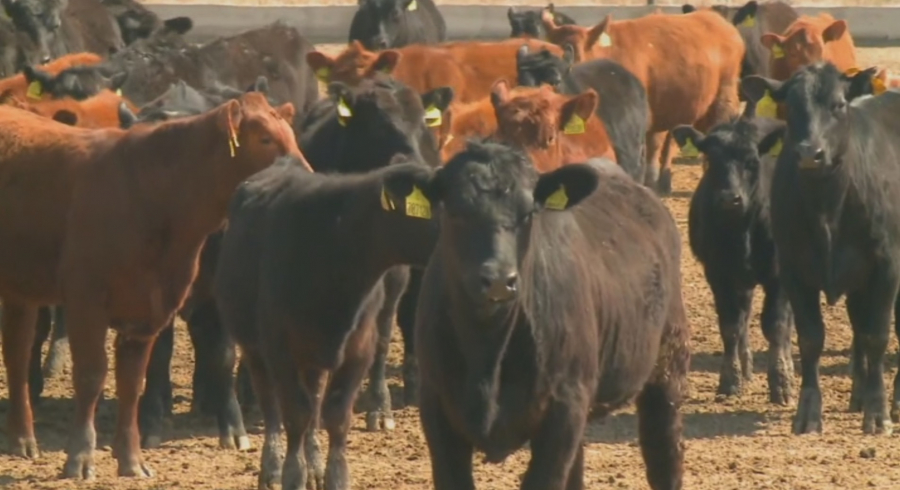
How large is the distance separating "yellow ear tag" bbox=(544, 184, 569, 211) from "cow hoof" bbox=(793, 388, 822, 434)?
3906 millimetres

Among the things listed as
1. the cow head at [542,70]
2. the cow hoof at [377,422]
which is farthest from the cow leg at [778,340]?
the cow head at [542,70]

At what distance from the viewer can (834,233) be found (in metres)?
10.7

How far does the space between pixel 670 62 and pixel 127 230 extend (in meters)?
9.61

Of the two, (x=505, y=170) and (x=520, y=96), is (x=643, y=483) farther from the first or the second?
(x=520, y=96)

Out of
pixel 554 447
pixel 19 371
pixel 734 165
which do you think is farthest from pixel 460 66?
pixel 554 447

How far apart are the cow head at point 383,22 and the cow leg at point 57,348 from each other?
8018 millimetres

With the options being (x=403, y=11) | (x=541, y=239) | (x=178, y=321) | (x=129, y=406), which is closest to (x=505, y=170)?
(x=541, y=239)

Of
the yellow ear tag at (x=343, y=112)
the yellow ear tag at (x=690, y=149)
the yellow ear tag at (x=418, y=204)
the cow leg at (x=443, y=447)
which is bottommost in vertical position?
the cow leg at (x=443, y=447)

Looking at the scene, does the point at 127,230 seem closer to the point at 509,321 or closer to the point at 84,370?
the point at 84,370

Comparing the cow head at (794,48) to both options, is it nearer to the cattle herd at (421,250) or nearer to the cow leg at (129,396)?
the cattle herd at (421,250)

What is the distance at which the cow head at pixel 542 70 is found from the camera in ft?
45.1

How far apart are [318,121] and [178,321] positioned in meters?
2.38

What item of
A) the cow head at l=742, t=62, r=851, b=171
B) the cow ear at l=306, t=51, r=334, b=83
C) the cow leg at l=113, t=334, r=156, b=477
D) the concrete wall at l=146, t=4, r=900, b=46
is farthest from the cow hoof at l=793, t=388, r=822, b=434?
the concrete wall at l=146, t=4, r=900, b=46

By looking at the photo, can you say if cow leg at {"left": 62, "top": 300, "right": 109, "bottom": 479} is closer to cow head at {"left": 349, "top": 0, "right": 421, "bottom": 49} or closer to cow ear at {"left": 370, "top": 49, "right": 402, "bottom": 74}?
cow ear at {"left": 370, "top": 49, "right": 402, "bottom": 74}
